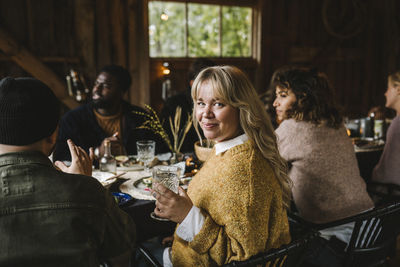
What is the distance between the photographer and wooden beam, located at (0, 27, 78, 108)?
3.90 meters

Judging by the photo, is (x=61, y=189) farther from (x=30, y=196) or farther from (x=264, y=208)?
(x=264, y=208)

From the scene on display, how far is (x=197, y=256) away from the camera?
1.30 m

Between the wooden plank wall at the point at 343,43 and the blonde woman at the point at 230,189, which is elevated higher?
the wooden plank wall at the point at 343,43

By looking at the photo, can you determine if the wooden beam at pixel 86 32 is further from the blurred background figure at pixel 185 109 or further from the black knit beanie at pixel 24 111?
the black knit beanie at pixel 24 111

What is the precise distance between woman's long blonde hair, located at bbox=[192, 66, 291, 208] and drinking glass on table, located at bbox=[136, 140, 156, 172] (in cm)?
88

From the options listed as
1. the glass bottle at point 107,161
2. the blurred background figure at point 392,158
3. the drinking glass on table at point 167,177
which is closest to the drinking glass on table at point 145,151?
the glass bottle at point 107,161

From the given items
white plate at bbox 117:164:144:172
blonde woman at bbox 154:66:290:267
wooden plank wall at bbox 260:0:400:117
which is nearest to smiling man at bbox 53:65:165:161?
white plate at bbox 117:164:144:172

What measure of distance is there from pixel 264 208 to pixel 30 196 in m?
0.74

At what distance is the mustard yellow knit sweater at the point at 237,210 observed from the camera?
1.16 metres

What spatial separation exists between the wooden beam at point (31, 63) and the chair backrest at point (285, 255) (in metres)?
3.77

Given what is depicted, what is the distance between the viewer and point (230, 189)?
1.19 m

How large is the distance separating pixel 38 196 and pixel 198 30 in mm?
4663

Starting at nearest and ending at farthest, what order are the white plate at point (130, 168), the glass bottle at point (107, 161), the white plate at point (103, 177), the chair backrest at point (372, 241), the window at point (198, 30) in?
the chair backrest at point (372, 241)
the white plate at point (103, 177)
the glass bottle at point (107, 161)
the white plate at point (130, 168)
the window at point (198, 30)

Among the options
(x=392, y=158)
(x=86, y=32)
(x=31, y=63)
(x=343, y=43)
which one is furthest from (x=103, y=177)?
(x=343, y=43)
